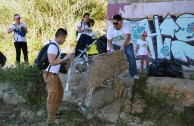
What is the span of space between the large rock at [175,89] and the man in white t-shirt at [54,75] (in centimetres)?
185

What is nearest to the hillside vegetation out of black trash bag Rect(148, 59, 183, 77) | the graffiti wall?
the graffiti wall

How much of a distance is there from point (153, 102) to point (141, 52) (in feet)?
10.4

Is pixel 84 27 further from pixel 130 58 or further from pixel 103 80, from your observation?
pixel 103 80

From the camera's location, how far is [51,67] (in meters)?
6.01

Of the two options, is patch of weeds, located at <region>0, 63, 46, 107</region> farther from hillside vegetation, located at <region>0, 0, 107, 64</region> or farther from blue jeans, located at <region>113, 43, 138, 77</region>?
hillside vegetation, located at <region>0, 0, 107, 64</region>

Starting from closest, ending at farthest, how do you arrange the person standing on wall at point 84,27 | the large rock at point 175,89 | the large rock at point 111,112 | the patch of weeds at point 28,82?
the large rock at point 175,89 < the large rock at point 111,112 < the patch of weeds at point 28,82 < the person standing on wall at point 84,27

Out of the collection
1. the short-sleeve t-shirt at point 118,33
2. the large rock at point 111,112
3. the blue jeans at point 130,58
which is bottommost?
the large rock at point 111,112

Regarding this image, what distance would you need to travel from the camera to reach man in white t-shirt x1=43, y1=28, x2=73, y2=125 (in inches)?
228

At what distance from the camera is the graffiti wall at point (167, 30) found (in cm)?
1042

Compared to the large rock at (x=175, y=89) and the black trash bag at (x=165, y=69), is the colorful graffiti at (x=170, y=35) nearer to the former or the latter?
the black trash bag at (x=165, y=69)

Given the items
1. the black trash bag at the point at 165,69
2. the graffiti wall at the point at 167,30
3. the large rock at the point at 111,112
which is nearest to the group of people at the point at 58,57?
the large rock at the point at 111,112

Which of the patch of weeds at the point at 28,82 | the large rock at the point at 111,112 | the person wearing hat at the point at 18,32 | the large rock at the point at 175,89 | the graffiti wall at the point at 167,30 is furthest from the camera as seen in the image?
the graffiti wall at the point at 167,30

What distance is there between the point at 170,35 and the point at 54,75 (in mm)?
5753

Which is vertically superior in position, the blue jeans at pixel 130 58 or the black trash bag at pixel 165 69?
the blue jeans at pixel 130 58
